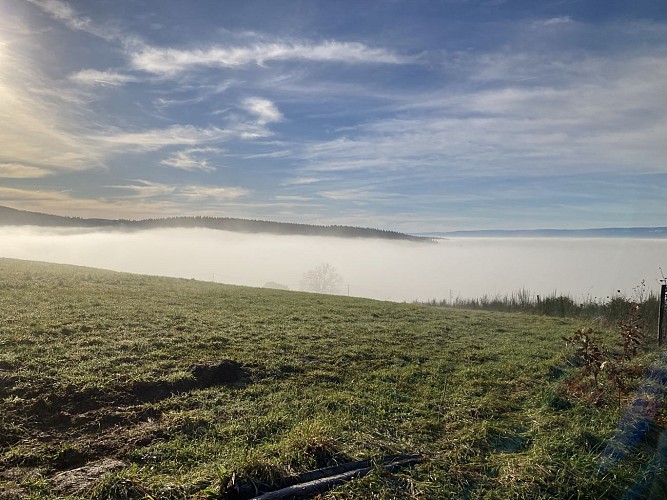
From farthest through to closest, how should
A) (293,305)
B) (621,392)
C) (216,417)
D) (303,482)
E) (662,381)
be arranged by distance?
(293,305) < (662,381) < (621,392) < (216,417) < (303,482)

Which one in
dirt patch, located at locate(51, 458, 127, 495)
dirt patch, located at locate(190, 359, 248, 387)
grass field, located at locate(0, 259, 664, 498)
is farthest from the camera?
dirt patch, located at locate(190, 359, 248, 387)

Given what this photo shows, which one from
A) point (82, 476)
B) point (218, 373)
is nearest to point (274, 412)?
point (218, 373)

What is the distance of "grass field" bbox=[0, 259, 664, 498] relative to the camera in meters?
4.78

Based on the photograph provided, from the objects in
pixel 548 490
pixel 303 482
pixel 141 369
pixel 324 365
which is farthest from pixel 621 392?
pixel 141 369

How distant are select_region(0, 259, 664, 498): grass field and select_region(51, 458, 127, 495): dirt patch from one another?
0.06 ft

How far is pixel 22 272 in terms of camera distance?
1839cm

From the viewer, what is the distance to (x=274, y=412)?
6.57 meters

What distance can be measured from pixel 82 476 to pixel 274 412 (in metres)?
2.57

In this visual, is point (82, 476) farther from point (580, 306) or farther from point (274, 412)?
point (580, 306)

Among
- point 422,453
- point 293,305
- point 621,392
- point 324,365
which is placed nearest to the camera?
point 422,453

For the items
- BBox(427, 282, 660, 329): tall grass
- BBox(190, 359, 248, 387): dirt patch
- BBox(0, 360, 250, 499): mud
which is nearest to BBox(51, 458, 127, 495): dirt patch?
BBox(0, 360, 250, 499): mud

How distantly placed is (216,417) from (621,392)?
6635mm

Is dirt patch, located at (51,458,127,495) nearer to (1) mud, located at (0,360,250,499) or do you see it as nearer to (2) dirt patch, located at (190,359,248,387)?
(1) mud, located at (0,360,250,499)

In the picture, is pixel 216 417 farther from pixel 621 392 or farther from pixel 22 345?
pixel 621 392
